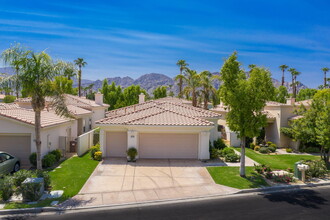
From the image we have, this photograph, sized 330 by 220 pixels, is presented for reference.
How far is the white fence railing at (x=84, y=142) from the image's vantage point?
63.3 ft

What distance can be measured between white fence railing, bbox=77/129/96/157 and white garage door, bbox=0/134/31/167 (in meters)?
3.66

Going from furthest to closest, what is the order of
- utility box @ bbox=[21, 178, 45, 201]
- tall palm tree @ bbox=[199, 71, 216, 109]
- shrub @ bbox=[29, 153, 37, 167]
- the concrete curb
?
tall palm tree @ bbox=[199, 71, 216, 109]
shrub @ bbox=[29, 153, 37, 167]
utility box @ bbox=[21, 178, 45, 201]
the concrete curb

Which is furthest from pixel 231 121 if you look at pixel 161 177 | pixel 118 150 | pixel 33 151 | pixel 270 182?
pixel 33 151

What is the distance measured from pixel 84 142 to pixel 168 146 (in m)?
7.19

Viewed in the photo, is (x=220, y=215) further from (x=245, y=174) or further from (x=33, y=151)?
(x=33, y=151)

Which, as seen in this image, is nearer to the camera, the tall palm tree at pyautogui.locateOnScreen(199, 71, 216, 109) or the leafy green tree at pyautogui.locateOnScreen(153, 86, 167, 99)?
the tall palm tree at pyautogui.locateOnScreen(199, 71, 216, 109)

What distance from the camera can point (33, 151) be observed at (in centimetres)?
1617

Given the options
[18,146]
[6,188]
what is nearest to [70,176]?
[6,188]

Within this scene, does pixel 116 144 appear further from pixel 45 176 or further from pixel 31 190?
pixel 31 190

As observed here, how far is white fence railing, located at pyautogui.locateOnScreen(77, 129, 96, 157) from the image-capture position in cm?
1928

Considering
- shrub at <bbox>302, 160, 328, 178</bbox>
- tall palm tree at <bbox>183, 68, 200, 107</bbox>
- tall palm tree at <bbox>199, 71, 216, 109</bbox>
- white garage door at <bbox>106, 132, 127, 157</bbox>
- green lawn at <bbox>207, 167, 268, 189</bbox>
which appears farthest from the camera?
tall palm tree at <bbox>183, 68, 200, 107</bbox>

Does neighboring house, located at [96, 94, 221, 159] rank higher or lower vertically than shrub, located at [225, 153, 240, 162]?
higher

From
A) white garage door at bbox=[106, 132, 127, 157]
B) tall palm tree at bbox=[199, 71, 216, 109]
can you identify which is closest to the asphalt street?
white garage door at bbox=[106, 132, 127, 157]

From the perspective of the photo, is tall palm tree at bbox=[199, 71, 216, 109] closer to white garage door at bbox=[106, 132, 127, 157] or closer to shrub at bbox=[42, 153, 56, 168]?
white garage door at bbox=[106, 132, 127, 157]
